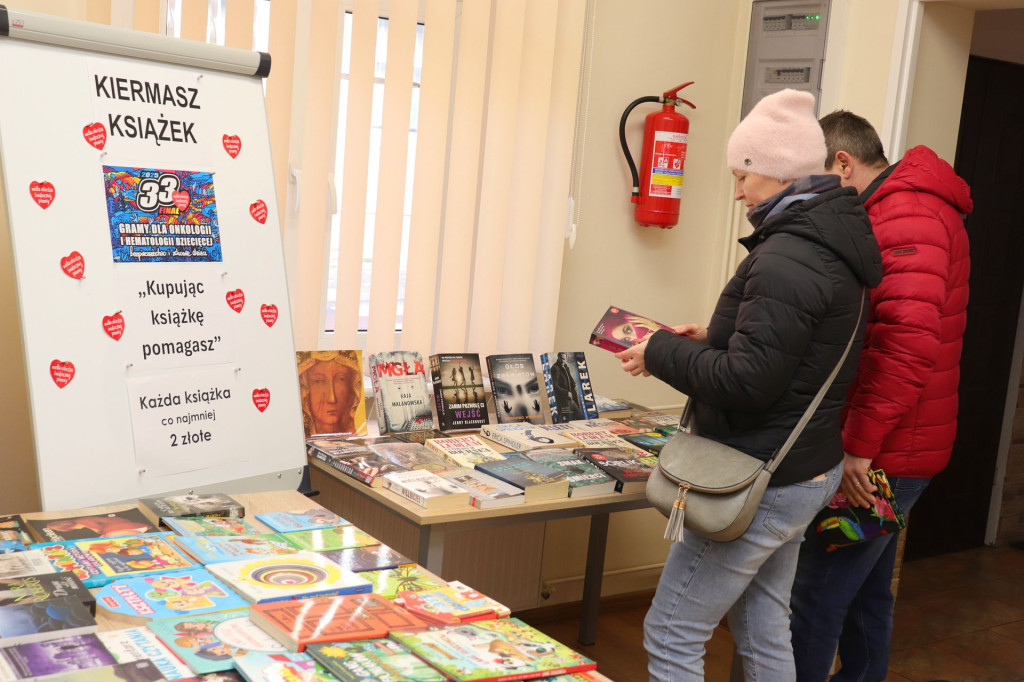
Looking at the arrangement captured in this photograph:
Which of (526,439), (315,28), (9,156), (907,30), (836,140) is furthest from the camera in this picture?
(907,30)

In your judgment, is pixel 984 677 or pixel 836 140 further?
pixel 984 677

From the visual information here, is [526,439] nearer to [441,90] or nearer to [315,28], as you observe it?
[441,90]

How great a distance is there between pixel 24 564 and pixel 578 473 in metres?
1.51

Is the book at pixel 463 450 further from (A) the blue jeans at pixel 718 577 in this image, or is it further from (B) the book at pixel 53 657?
(B) the book at pixel 53 657

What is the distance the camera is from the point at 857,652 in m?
2.67

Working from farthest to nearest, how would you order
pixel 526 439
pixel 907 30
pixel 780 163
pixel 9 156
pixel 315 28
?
pixel 907 30, pixel 526 439, pixel 315 28, pixel 780 163, pixel 9 156

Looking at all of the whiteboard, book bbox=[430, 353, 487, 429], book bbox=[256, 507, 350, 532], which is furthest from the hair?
book bbox=[256, 507, 350, 532]

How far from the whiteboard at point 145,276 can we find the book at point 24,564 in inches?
14.3

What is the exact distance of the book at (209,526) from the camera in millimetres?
1785

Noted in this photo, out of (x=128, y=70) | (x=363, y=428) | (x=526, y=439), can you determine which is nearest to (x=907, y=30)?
(x=526, y=439)

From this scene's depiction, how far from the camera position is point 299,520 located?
1928 millimetres

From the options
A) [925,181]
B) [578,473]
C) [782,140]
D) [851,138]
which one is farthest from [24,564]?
[925,181]

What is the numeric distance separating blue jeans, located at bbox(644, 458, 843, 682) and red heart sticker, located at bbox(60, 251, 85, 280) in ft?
4.67

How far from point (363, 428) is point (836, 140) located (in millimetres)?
1553
